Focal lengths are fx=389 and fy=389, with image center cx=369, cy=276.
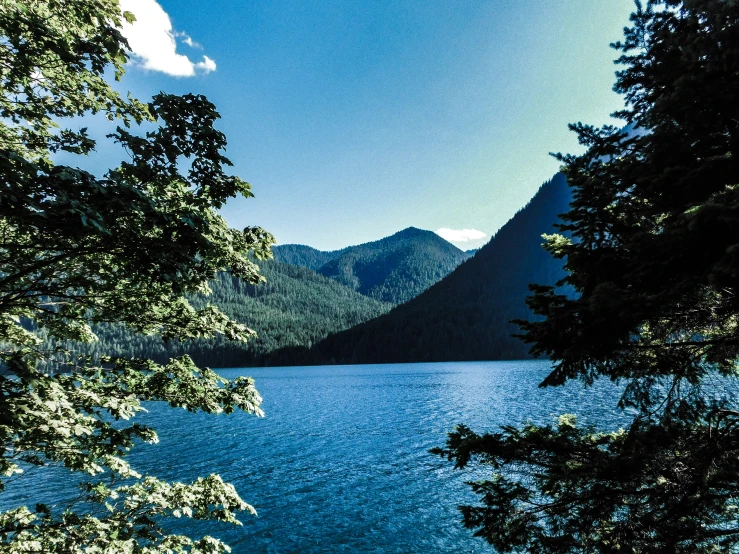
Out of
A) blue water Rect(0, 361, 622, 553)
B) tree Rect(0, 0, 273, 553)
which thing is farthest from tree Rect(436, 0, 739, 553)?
blue water Rect(0, 361, 622, 553)

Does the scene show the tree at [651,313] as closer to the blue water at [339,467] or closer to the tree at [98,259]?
the tree at [98,259]

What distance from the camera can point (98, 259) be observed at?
666 centimetres

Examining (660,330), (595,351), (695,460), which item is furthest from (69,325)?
(660,330)

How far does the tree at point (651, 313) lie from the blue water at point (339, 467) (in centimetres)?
1216

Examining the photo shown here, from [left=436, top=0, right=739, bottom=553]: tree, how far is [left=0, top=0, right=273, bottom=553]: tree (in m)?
5.48

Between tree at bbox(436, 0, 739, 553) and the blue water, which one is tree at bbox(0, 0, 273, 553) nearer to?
tree at bbox(436, 0, 739, 553)

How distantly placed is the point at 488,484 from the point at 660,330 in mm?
4736

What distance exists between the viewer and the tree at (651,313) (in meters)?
5.72

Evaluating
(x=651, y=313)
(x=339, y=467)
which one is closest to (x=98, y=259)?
(x=651, y=313)

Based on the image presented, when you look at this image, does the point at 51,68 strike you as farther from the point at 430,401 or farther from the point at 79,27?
the point at 430,401

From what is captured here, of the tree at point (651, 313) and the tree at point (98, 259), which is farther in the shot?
the tree at point (651, 313)

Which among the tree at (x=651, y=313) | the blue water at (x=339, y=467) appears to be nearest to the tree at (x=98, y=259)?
the tree at (x=651, y=313)

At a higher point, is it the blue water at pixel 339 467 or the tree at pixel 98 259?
the tree at pixel 98 259

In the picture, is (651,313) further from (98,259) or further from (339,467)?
(339,467)
